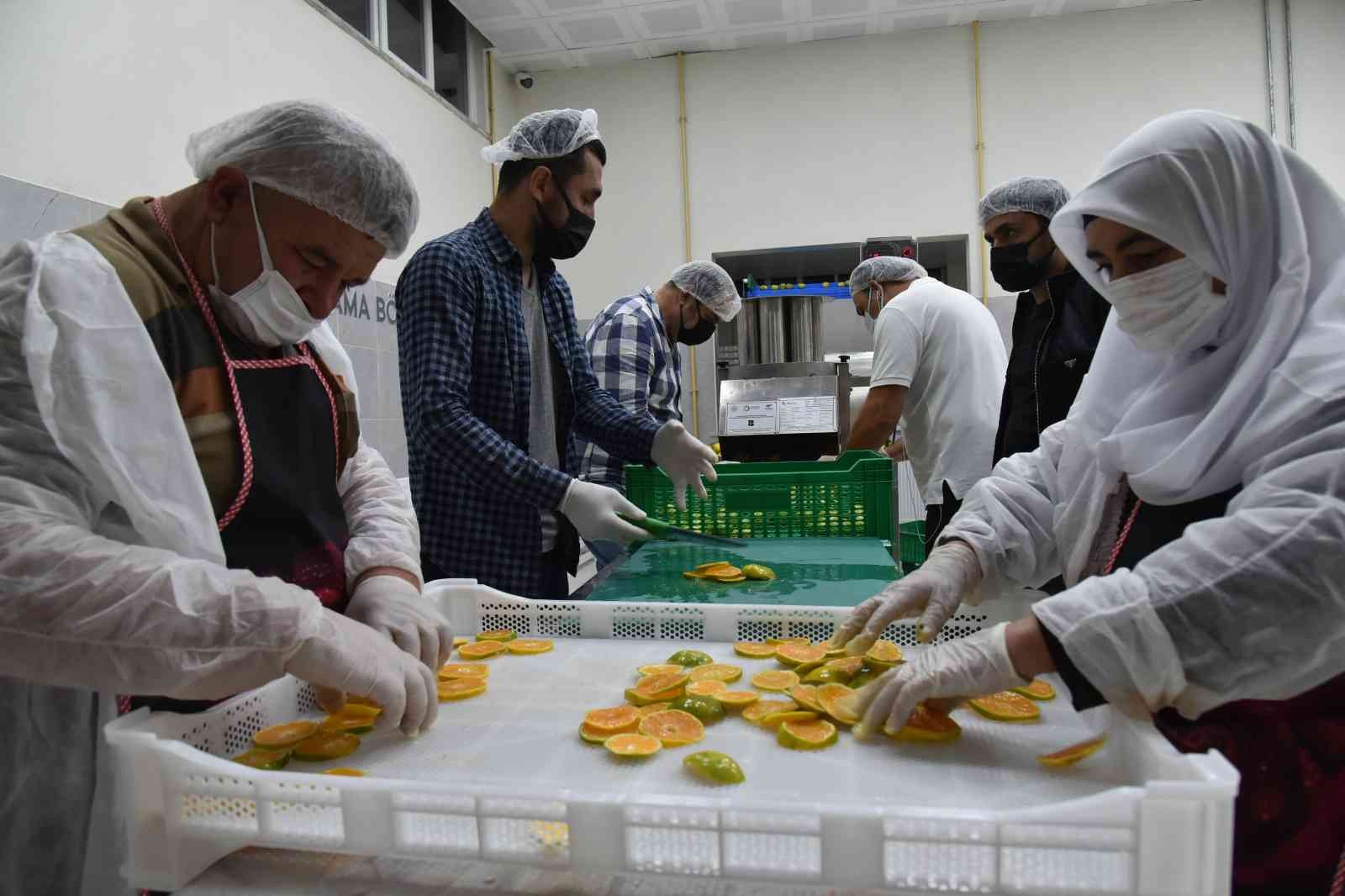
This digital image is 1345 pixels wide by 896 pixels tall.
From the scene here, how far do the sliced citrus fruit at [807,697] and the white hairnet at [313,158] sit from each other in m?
0.93

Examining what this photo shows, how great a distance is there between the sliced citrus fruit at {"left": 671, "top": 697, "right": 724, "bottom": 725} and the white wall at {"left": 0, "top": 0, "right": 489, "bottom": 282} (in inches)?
90.5

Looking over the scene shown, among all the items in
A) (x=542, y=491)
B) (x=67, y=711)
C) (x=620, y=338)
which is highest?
(x=620, y=338)

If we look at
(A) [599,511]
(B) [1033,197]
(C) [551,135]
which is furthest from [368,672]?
(B) [1033,197]

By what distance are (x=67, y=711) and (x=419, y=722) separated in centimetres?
44

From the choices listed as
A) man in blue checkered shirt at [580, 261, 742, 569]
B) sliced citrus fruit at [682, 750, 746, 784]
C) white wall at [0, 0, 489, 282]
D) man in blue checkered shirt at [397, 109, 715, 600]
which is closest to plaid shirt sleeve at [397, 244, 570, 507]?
man in blue checkered shirt at [397, 109, 715, 600]

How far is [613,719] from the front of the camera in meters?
1.13

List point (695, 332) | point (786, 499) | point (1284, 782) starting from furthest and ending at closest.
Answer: point (695, 332), point (786, 499), point (1284, 782)

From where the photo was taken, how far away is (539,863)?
31.3 inches

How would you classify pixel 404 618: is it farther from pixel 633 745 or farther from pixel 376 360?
pixel 376 360

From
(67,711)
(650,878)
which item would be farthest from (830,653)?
(67,711)

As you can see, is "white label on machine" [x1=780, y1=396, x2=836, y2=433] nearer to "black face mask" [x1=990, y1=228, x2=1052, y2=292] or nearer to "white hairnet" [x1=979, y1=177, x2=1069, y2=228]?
"black face mask" [x1=990, y1=228, x2=1052, y2=292]

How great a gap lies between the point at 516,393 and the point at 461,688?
3.51 feet

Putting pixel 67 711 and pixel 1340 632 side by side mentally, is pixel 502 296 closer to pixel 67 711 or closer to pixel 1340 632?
pixel 67 711

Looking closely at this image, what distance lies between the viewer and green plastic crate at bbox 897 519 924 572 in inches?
162
